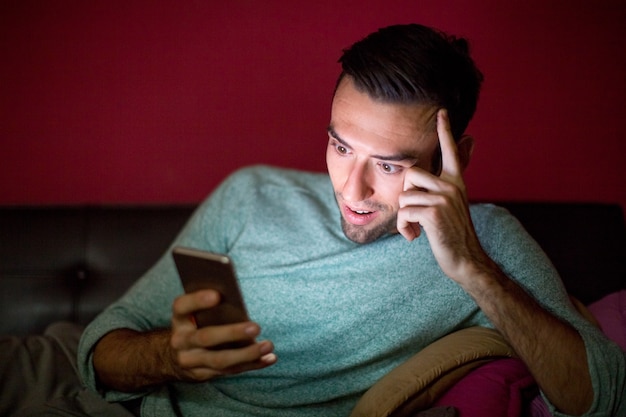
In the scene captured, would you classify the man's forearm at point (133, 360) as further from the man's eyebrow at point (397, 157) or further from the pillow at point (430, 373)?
the man's eyebrow at point (397, 157)

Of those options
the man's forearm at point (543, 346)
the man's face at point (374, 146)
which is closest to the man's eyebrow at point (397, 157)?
the man's face at point (374, 146)

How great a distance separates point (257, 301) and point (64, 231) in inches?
23.9

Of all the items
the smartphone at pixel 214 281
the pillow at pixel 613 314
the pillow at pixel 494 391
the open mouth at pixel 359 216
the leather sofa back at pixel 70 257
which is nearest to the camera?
the smartphone at pixel 214 281

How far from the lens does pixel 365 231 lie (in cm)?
124

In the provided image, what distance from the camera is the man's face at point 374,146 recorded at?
109 centimetres

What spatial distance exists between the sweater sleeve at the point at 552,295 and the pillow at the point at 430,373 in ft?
0.42

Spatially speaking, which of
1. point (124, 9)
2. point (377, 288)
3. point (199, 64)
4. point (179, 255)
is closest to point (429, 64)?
point (377, 288)

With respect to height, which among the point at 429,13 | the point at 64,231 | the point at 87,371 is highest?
the point at 429,13

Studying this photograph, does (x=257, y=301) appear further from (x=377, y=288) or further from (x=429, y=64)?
(x=429, y=64)

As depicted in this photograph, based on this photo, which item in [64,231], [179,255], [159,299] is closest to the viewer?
[179,255]

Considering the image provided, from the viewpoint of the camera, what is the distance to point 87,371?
1.18 m

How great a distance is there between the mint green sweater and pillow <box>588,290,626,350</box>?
0.93 ft

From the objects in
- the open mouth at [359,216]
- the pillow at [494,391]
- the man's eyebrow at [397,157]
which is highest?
the man's eyebrow at [397,157]

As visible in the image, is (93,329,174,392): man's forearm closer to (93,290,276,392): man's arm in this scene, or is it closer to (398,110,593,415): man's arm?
(93,290,276,392): man's arm
